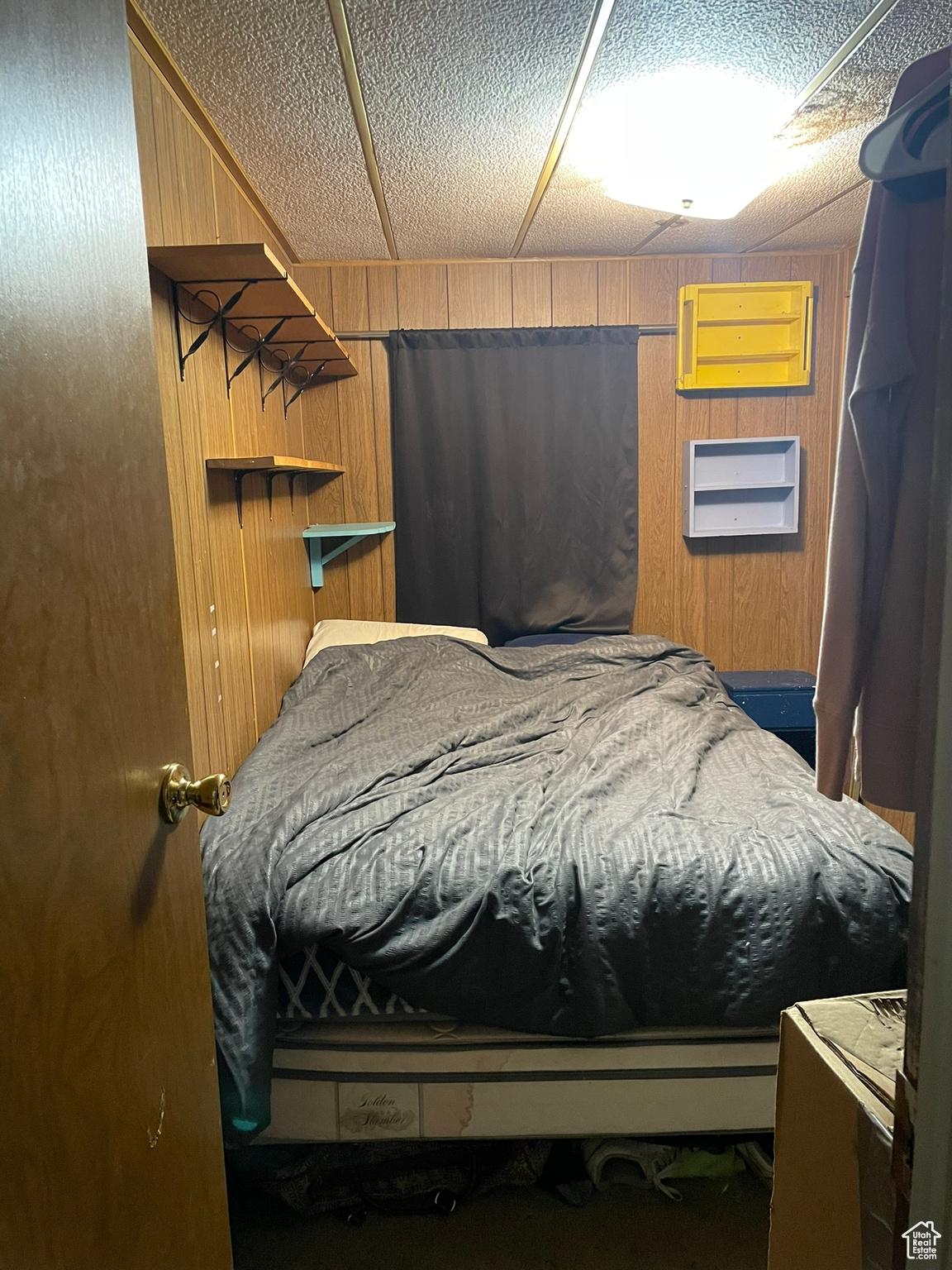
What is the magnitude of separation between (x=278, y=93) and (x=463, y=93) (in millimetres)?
422

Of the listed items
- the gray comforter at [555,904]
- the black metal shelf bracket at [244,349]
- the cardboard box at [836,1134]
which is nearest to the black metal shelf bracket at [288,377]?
the black metal shelf bracket at [244,349]

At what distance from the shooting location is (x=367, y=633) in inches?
124

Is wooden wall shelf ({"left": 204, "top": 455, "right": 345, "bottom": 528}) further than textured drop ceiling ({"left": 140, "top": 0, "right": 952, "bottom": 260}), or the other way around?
wooden wall shelf ({"left": 204, "top": 455, "right": 345, "bottom": 528})

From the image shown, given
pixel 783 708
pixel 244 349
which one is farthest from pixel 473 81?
pixel 783 708

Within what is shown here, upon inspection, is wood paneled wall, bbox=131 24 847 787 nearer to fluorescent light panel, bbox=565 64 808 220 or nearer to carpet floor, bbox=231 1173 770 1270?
fluorescent light panel, bbox=565 64 808 220

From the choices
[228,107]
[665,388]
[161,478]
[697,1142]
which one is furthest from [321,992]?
[665,388]

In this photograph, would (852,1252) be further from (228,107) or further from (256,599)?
(228,107)

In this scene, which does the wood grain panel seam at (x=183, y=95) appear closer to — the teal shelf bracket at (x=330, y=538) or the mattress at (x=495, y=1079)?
the teal shelf bracket at (x=330, y=538)

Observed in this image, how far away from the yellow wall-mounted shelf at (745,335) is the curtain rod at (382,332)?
0.15ft

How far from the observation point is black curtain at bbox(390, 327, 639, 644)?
3.31 m

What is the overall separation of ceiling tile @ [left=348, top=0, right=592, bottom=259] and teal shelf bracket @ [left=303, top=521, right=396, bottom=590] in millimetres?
1120

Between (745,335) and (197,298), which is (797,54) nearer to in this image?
(197,298)

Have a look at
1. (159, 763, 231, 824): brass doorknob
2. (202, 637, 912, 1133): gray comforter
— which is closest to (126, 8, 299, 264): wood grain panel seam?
(159, 763, 231, 824): brass doorknob

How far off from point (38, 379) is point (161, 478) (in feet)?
0.93
